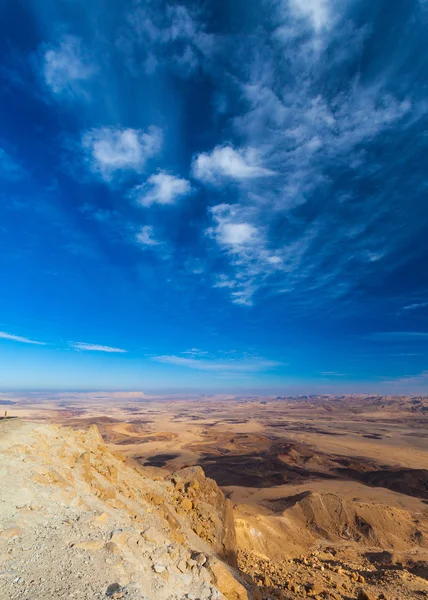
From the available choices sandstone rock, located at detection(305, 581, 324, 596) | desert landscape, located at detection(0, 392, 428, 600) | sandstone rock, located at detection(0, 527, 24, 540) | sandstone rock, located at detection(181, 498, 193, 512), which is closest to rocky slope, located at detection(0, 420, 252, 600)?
sandstone rock, located at detection(0, 527, 24, 540)

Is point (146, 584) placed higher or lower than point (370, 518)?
higher

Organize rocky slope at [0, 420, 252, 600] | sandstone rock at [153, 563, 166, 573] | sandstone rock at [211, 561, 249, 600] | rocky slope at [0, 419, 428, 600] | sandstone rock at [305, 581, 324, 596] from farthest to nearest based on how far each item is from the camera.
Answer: sandstone rock at [305, 581, 324, 596] < sandstone rock at [211, 561, 249, 600] < sandstone rock at [153, 563, 166, 573] < rocky slope at [0, 419, 428, 600] < rocky slope at [0, 420, 252, 600]

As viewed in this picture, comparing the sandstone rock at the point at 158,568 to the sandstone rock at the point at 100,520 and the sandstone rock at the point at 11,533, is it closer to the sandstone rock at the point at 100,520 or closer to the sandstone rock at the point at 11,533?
the sandstone rock at the point at 100,520

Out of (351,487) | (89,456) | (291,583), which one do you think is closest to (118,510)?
(89,456)

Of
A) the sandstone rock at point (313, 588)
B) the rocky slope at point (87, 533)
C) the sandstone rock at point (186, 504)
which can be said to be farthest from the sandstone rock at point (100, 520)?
the sandstone rock at point (313, 588)

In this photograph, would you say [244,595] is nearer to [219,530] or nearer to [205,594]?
[205,594]

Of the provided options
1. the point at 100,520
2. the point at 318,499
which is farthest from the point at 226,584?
the point at 318,499

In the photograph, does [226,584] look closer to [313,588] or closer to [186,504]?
[186,504]

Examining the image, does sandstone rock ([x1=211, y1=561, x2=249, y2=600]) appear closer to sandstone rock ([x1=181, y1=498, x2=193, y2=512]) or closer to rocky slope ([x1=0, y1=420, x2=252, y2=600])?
rocky slope ([x1=0, y1=420, x2=252, y2=600])
